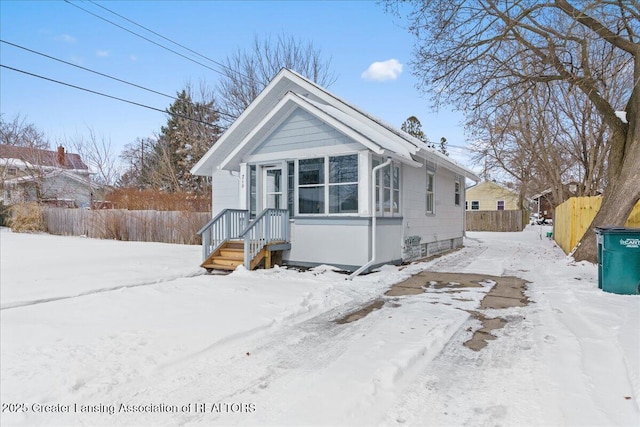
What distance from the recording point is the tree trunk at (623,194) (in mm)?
8234

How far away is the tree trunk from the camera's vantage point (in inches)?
324

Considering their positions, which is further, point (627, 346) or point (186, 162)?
point (186, 162)

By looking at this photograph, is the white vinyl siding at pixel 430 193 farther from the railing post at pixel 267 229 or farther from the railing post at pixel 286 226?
the railing post at pixel 267 229

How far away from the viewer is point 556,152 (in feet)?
65.7

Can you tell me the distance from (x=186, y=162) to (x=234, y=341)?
26.6 metres

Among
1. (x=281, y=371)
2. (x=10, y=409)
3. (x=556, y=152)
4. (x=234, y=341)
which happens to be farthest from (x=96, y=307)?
(x=556, y=152)

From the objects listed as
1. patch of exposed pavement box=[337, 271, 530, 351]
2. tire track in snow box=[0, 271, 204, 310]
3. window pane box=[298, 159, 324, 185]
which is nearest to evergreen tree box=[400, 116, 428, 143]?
window pane box=[298, 159, 324, 185]

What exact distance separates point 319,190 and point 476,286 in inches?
158

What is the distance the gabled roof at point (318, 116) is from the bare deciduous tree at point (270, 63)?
38.5ft

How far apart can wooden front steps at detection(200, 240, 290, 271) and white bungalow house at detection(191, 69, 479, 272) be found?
1.0 inches

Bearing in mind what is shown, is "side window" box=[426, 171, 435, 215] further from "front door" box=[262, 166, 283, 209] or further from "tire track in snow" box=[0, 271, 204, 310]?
"tire track in snow" box=[0, 271, 204, 310]

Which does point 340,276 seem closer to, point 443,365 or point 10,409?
point 443,365

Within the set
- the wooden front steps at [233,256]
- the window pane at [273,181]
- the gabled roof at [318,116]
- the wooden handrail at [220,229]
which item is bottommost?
the wooden front steps at [233,256]

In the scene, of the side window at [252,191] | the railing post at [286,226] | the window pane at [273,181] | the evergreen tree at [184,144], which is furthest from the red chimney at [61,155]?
the railing post at [286,226]
